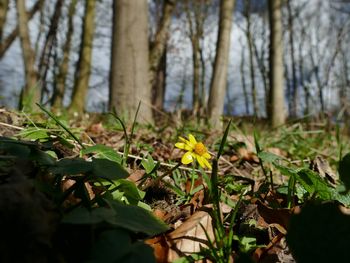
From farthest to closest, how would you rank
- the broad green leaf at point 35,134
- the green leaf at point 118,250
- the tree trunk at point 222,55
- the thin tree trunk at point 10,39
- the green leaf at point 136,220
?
the thin tree trunk at point 10,39
the tree trunk at point 222,55
the broad green leaf at point 35,134
the green leaf at point 136,220
the green leaf at point 118,250

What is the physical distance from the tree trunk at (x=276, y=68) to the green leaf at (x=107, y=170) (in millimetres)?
5320

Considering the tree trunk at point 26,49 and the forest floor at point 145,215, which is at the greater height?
the tree trunk at point 26,49

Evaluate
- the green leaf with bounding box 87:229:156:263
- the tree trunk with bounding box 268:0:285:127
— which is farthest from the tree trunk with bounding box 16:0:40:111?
the green leaf with bounding box 87:229:156:263

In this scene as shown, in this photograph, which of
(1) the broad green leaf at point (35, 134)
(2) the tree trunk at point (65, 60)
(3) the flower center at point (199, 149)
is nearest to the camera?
(3) the flower center at point (199, 149)

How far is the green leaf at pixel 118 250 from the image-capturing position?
0.62 m

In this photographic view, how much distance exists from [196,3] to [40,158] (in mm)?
→ 12758

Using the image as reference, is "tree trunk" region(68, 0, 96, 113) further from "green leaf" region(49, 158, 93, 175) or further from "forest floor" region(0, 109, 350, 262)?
"green leaf" region(49, 158, 93, 175)

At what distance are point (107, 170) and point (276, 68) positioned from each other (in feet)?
19.7

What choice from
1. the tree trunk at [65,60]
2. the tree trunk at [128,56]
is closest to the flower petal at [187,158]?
the tree trunk at [128,56]

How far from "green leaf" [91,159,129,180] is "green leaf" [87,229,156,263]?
0.63ft

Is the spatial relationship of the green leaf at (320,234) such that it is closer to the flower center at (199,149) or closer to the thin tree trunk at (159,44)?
the flower center at (199,149)

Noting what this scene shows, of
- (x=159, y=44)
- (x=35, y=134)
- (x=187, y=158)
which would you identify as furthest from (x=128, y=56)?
(x=159, y=44)

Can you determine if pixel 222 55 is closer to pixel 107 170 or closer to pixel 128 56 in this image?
pixel 128 56

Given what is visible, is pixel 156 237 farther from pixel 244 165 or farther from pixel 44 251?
pixel 244 165
